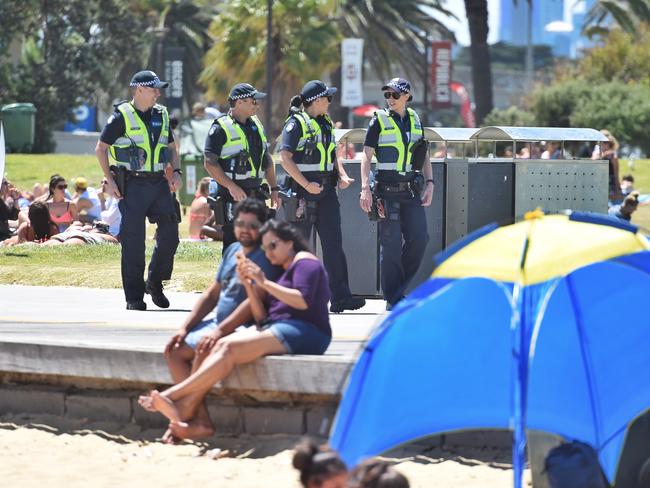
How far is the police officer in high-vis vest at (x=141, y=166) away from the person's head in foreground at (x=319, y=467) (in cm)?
575

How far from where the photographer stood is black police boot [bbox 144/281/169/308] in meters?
12.2

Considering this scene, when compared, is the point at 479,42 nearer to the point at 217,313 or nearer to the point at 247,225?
the point at 247,225

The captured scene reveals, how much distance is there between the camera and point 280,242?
8.78m

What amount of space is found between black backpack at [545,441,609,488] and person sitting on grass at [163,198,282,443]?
224 cm

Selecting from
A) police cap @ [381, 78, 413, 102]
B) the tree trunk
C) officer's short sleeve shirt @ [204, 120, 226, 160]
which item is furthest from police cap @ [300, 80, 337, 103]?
the tree trunk

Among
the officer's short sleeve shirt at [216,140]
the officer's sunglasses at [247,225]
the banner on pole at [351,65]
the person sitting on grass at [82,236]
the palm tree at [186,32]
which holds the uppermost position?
the palm tree at [186,32]

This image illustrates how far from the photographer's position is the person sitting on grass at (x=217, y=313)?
29.1ft

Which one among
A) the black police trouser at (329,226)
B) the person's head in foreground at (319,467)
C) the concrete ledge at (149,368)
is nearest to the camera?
the person's head in foreground at (319,467)

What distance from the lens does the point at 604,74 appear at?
5825 cm

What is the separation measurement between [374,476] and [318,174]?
18.7 ft

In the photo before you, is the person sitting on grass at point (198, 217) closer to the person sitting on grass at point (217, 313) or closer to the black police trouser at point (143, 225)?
the black police trouser at point (143, 225)

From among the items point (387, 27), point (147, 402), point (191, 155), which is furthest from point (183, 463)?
point (387, 27)

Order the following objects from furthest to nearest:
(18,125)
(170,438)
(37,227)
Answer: (18,125), (37,227), (170,438)

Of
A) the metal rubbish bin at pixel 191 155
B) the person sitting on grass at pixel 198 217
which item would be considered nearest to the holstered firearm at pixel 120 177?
the person sitting on grass at pixel 198 217
